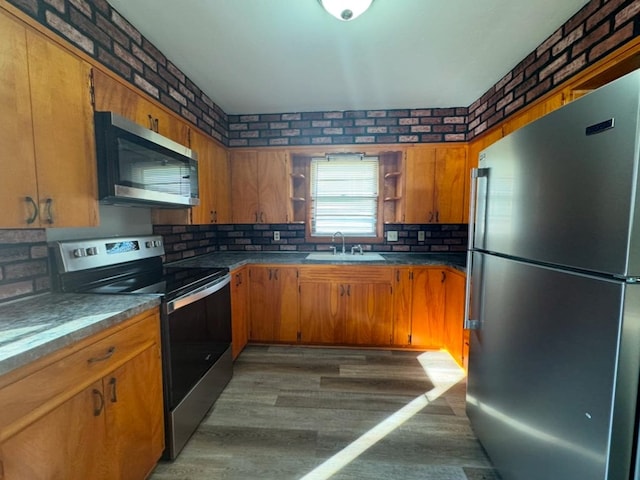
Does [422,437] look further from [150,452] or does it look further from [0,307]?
[0,307]

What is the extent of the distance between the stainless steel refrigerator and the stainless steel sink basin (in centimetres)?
130

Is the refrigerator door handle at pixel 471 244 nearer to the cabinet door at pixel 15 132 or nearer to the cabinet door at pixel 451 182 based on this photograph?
the cabinet door at pixel 451 182

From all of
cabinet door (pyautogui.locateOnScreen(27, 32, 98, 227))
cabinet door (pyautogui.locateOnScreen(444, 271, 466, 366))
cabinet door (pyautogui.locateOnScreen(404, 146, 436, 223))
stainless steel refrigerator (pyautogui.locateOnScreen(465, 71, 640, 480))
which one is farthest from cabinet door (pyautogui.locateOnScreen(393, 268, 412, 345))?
cabinet door (pyautogui.locateOnScreen(27, 32, 98, 227))

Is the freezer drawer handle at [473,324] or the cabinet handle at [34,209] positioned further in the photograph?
the freezer drawer handle at [473,324]

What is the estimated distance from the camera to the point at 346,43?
5.79 feet

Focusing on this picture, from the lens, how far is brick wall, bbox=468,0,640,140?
4.28 ft

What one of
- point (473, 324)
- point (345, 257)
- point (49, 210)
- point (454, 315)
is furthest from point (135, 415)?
point (454, 315)

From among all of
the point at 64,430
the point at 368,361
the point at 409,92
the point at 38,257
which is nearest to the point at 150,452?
the point at 64,430

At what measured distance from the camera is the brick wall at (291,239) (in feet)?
9.72

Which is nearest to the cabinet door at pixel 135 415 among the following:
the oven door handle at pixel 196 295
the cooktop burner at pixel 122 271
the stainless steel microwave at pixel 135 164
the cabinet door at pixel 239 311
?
the oven door handle at pixel 196 295

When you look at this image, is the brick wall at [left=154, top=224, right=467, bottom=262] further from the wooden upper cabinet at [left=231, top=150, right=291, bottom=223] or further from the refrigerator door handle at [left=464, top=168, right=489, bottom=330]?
the refrigerator door handle at [left=464, top=168, right=489, bottom=330]

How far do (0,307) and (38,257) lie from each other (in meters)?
0.27

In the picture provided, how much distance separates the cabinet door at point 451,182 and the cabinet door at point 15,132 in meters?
2.94

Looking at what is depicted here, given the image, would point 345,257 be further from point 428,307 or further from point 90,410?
point 90,410
